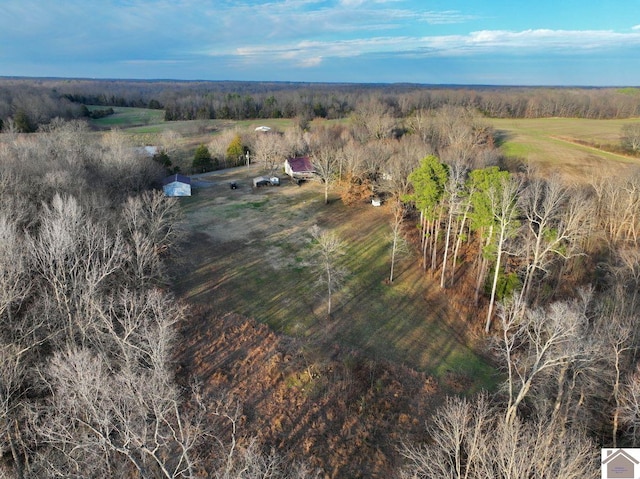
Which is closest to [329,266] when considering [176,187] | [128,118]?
[176,187]

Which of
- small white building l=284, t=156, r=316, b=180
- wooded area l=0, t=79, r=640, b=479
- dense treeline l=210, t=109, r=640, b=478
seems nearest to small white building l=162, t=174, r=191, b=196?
wooded area l=0, t=79, r=640, b=479

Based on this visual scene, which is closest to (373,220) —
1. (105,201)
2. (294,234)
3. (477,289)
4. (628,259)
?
(294,234)

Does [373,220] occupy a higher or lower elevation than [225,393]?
higher

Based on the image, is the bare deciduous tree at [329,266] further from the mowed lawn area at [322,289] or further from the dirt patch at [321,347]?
the dirt patch at [321,347]

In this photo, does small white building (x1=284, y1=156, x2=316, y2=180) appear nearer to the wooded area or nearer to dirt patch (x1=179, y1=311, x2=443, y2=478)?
the wooded area

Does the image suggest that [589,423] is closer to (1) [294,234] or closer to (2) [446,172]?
(2) [446,172]

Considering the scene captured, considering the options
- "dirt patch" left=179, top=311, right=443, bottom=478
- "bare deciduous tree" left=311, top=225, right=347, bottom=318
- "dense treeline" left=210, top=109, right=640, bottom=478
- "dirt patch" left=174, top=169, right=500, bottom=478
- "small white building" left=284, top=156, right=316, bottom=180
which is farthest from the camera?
"small white building" left=284, top=156, right=316, bottom=180

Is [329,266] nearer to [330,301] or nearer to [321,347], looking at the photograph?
[330,301]

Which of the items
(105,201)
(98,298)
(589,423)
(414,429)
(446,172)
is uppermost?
(446,172)
